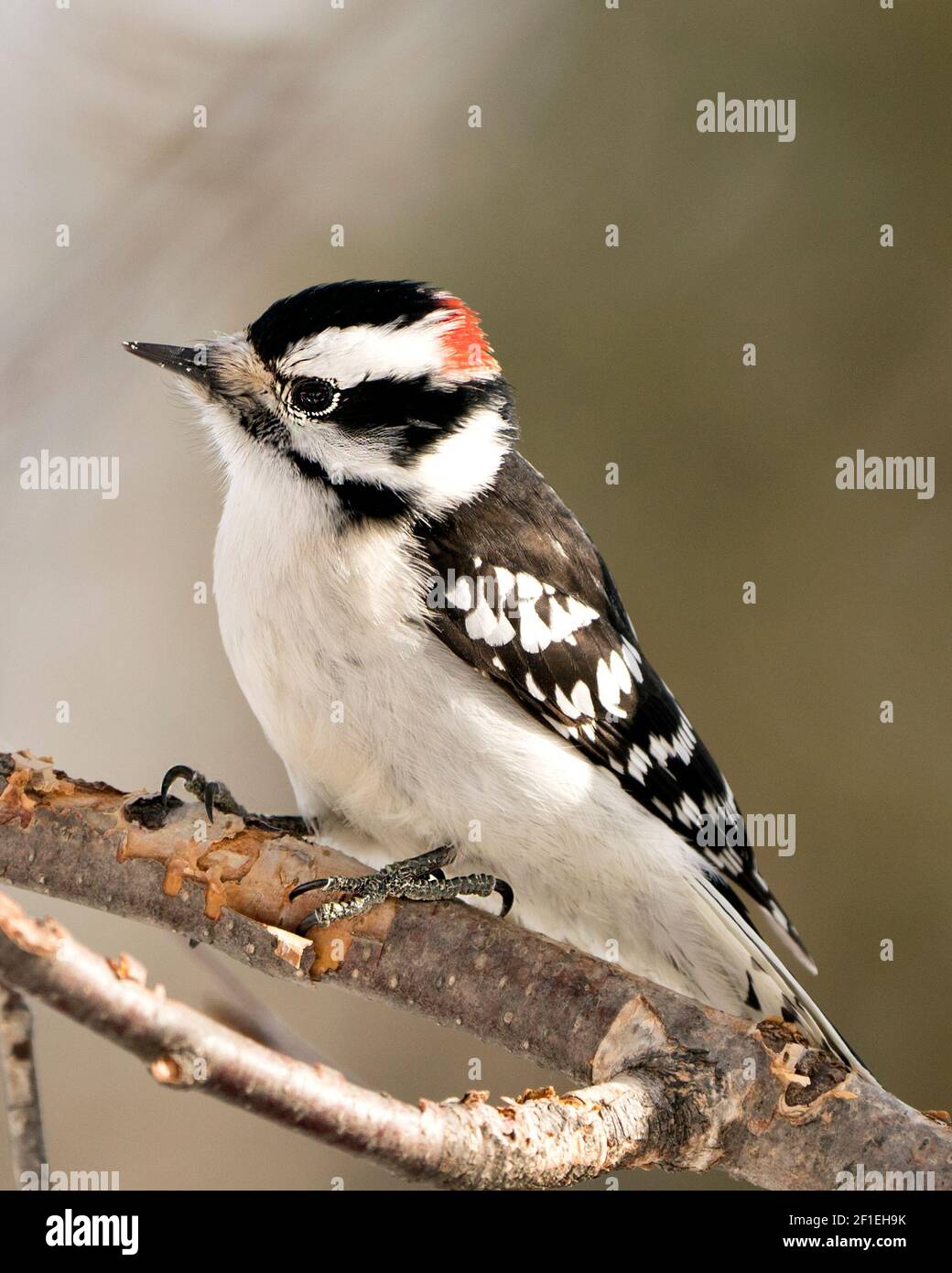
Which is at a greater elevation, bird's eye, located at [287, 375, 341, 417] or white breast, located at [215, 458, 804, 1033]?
bird's eye, located at [287, 375, 341, 417]

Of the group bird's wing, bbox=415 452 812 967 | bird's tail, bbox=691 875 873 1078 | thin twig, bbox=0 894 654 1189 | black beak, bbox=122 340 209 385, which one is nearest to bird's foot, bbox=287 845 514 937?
bird's wing, bbox=415 452 812 967

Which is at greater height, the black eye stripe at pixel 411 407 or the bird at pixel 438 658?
the black eye stripe at pixel 411 407

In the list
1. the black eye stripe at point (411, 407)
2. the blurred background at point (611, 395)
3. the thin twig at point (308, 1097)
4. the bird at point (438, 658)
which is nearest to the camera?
the thin twig at point (308, 1097)

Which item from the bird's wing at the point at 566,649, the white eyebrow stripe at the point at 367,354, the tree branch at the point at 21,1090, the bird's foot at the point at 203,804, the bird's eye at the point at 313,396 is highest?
the white eyebrow stripe at the point at 367,354

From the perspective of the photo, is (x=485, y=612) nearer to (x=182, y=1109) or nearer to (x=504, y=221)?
(x=504, y=221)

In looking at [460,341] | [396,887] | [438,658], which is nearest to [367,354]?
[460,341]

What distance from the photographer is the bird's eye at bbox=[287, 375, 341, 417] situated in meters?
2.68

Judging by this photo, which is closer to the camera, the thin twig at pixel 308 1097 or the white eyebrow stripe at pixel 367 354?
the thin twig at pixel 308 1097

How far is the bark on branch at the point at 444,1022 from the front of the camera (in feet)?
4.37

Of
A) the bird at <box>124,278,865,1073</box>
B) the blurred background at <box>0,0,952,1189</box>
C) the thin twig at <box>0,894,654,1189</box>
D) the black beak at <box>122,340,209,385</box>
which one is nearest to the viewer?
the thin twig at <box>0,894,654,1189</box>

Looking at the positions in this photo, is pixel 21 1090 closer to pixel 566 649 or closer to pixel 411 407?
pixel 566 649

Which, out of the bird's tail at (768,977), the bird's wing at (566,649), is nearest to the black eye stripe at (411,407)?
the bird's wing at (566,649)

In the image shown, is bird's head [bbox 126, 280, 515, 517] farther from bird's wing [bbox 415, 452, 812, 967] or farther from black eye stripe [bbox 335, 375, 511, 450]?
bird's wing [bbox 415, 452, 812, 967]

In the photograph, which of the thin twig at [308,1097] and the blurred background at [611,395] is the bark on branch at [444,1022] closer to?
the thin twig at [308,1097]
